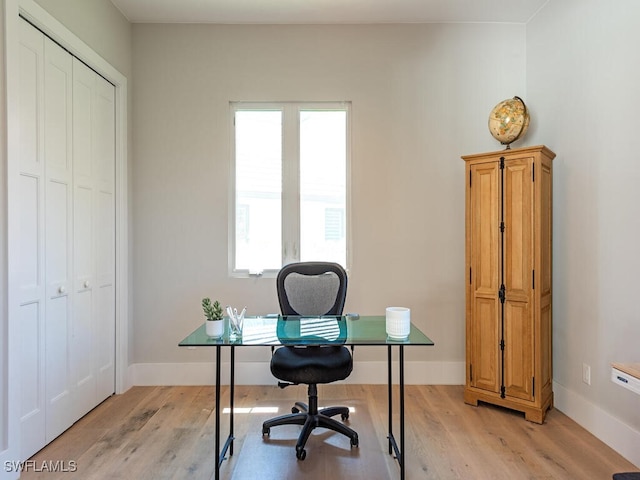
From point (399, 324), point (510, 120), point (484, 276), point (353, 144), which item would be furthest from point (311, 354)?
point (510, 120)

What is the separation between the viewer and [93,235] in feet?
8.39

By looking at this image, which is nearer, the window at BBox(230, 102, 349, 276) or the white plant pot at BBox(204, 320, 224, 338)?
the white plant pot at BBox(204, 320, 224, 338)

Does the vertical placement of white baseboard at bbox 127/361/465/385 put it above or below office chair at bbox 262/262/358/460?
below

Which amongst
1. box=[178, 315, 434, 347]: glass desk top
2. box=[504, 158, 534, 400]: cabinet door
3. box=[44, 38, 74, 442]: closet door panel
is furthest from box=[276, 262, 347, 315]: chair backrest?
box=[44, 38, 74, 442]: closet door panel

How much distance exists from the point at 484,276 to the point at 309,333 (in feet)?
4.87

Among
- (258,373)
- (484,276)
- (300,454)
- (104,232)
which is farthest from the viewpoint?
(258,373)

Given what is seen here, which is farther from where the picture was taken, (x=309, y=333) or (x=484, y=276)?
(x=484, y=276)

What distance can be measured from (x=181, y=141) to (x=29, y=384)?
80.3 inches

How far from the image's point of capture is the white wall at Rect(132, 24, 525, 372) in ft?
9.88

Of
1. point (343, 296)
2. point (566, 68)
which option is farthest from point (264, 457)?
point (566, 68)

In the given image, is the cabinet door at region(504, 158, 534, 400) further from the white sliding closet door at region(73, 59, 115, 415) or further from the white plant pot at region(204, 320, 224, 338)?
the white sliding closet door at region(73, 59, 115, 415)

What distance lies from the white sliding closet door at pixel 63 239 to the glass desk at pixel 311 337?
1044 mm

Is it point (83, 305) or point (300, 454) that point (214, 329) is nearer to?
point (300, 454)

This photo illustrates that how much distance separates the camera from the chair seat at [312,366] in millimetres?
1931
